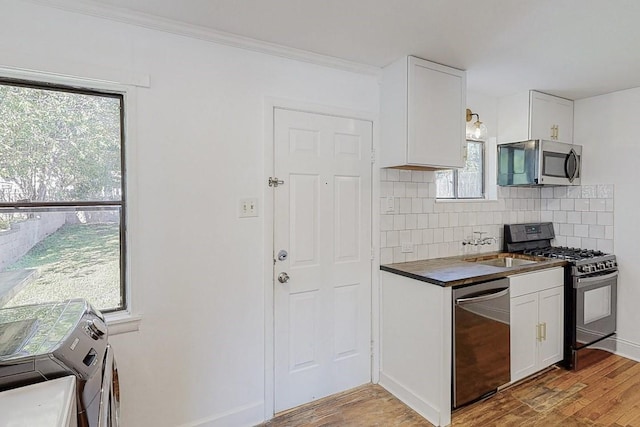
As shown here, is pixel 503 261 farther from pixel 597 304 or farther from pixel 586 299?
pixel 597 304

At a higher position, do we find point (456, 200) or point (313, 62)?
point (313, 62)

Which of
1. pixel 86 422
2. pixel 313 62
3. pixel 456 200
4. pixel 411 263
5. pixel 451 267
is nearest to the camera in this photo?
pixel 86 422

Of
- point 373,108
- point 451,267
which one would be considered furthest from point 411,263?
point 373,108

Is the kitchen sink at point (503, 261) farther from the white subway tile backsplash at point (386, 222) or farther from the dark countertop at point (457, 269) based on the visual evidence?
the white subway tile backsplash at point (386, 222)

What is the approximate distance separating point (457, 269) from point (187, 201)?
191 centimetres

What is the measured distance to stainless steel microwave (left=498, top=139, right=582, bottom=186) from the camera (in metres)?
3.11

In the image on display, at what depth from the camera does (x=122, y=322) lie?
1794 millimetres

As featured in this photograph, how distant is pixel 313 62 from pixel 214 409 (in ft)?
7.65

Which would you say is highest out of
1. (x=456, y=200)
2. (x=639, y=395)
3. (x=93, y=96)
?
(x=93, y=96)

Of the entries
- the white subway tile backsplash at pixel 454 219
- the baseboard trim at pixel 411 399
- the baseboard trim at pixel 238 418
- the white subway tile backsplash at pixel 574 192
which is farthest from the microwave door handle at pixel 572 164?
the baseboard trim at pixel 238 418

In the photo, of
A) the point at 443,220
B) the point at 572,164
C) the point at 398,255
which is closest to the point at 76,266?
the point at 398,255

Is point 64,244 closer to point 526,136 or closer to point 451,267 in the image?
point 451,267

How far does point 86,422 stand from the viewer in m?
0.97

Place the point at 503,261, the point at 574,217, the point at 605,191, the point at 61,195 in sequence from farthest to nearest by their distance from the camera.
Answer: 1. the point at 574,217
2. the point at 605,191
3. the point at 503,261
4. the point at 61,195
